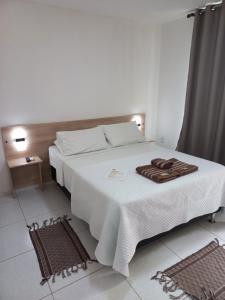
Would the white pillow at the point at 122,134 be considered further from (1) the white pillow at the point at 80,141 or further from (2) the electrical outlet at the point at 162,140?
(2) the electrical outlet at the point at 162,140

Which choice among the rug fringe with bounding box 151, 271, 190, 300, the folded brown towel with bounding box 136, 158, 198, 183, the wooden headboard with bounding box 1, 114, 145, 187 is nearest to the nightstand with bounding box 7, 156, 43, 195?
the wooden headboard with bounding box 1, 114, 145, 187

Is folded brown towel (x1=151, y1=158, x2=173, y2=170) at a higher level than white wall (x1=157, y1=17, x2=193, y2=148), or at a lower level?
lower

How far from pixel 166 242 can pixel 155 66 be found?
295 cm

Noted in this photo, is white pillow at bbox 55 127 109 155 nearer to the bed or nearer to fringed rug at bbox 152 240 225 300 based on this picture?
the bed

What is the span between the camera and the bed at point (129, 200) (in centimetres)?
157

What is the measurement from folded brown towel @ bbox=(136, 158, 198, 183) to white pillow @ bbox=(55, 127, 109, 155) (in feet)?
3.08

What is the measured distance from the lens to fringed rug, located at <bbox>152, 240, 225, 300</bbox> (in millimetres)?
1498

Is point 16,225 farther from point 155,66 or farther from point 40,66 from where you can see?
point 155,66

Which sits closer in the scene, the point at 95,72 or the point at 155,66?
the point at 95,72

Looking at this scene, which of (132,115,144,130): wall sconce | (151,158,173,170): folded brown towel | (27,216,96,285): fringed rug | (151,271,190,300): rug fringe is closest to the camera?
(151,271,190,300): rug fringe

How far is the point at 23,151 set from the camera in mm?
2844

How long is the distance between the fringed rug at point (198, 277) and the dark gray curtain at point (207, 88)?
147cm

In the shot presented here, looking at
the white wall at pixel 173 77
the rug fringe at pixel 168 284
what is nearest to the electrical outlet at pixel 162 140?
the white wall at pixel 173 77

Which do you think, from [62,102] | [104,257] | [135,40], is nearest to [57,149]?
[62,102]
